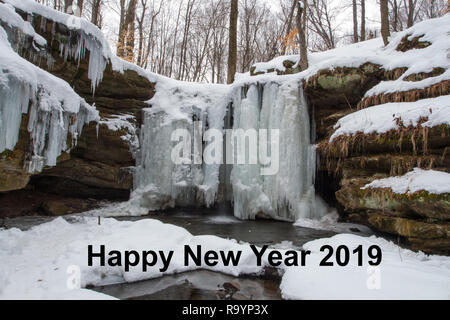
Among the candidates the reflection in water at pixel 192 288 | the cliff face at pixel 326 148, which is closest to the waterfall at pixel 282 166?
the cliff face at pixel 326 148

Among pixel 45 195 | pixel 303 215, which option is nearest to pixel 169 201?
pixel 45 195

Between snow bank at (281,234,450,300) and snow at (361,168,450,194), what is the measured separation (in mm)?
1010

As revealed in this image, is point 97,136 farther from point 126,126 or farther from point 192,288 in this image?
point 192,288

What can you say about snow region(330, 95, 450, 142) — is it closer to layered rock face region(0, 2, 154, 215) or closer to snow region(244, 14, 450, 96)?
snow region(244, 14, 450, 96)

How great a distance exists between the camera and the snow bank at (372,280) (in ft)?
7.39

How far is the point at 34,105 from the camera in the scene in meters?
4.12

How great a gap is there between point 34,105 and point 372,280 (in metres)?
5.54

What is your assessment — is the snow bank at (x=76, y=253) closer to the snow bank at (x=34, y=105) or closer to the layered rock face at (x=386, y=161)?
the snow bank at (x=34, y=105)

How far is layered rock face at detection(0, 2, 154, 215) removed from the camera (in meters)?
6.46

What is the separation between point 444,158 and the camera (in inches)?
156

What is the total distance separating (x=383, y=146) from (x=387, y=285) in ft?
10.8

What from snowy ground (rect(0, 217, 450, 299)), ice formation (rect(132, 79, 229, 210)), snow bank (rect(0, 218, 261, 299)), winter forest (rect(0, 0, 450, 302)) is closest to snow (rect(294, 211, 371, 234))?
winter forest (rect(0, 0, 450, 302))
